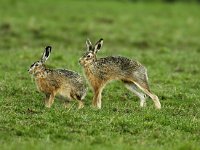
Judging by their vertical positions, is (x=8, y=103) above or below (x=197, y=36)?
below

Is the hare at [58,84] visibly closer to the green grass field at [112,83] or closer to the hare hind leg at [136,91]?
the green grass field at [112,83]

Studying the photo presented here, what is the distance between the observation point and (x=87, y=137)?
41.4ft

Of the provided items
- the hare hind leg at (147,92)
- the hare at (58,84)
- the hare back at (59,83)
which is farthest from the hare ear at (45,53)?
the hare hind leg at (147,92)

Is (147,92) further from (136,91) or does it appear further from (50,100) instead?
(50,100)

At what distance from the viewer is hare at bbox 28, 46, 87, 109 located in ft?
51.1

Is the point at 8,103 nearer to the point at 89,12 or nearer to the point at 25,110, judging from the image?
the point at 25,110

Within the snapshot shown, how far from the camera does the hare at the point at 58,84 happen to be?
15.6 m

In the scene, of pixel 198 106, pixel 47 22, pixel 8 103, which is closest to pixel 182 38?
pixel 47 22

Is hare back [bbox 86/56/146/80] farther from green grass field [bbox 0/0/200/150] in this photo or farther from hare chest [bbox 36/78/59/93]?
hare chest [bbox 36/78/59/93]

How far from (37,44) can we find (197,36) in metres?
8.94

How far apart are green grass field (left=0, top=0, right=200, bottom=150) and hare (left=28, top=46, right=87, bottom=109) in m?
0.34

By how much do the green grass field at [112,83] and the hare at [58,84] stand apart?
0.34 metres

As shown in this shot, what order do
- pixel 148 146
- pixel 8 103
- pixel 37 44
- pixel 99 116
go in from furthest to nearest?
1. pixel 37 44
2. pixel 8 103
3. pixel 99 116
4. pixel 148 146

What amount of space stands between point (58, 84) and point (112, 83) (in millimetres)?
4011
